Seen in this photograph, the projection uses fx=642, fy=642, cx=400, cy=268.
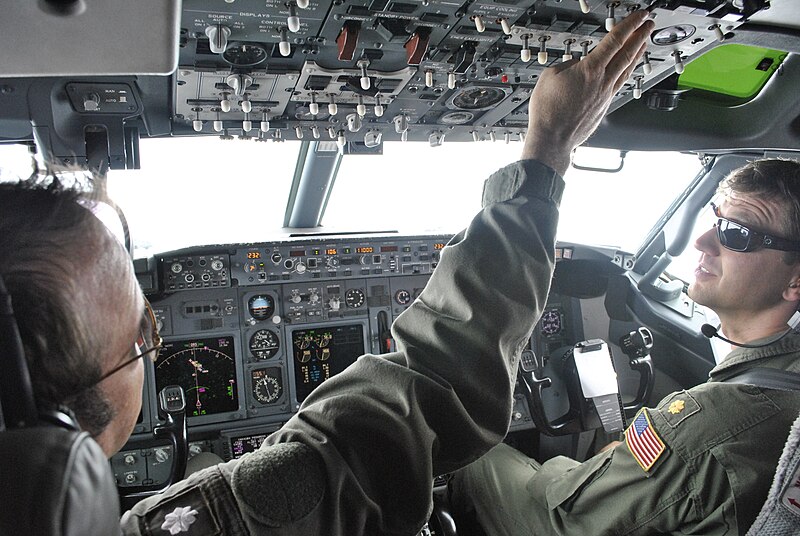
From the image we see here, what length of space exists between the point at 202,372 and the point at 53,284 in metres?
2.77

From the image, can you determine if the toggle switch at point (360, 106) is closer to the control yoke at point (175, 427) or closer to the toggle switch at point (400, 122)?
the toggle switch at point (400, 122)

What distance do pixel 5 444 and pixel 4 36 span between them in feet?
1.65

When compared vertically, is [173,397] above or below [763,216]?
below

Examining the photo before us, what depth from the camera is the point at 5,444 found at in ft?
1.52

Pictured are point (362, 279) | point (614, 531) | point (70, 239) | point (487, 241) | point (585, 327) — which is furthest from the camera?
point (585, 327)

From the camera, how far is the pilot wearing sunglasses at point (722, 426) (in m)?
1.60

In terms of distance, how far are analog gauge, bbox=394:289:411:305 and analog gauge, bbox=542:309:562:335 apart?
2.83 ft

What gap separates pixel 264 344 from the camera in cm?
338

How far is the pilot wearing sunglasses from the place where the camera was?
160 cm

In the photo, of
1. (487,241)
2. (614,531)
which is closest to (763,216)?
(614,531)

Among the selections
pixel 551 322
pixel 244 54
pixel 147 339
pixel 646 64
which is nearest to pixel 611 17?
pixel 646 64

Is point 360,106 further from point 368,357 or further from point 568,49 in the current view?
point 368,357

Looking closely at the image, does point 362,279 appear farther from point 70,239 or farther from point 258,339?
point 70,239

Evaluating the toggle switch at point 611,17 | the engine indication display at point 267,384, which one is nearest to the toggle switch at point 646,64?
the toggle switch at point 611,17
